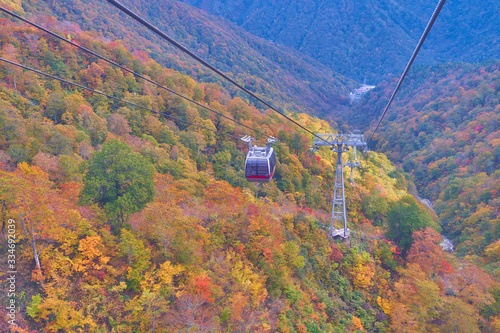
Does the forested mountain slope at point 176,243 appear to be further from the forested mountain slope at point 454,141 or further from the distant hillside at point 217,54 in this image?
the distant hillside at point 217,54

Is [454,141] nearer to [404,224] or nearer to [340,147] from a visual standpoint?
[404,224]

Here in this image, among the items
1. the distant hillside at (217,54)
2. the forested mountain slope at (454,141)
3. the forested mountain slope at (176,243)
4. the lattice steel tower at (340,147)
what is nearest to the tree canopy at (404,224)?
the forested mountain slope at (176,243)

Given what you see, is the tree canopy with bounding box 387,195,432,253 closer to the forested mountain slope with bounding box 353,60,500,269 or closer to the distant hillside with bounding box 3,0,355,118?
the forested mountain slope with bounding box 353,60,500,269

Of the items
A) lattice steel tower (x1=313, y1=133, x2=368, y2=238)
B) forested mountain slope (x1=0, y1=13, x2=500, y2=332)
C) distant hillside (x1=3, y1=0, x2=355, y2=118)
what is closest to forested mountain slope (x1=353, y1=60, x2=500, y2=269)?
forested mountain slope (x1=0, y1=13, x2=500, y2=332)

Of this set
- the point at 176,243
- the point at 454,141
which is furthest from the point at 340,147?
the point at 454,141

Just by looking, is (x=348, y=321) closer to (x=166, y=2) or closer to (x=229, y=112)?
(x=229, y=112)
